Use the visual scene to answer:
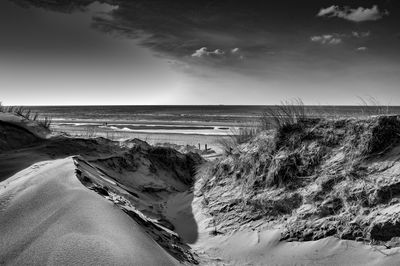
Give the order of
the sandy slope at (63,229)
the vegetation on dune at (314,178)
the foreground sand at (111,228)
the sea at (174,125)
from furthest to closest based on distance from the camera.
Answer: the sea at (174,125)
the vegetation on dune at (314,178)
the foreground sand at (111,228)
the sandy slope at (63,229)

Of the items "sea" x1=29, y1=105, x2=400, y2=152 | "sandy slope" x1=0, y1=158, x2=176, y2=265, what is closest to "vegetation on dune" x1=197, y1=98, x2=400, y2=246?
"sea" x1=29, y1=105, x2=400, y2=152

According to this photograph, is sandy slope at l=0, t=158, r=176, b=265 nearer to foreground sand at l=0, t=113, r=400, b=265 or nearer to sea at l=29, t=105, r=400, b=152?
foreground sand at l=0, t=113, r=400, b=265

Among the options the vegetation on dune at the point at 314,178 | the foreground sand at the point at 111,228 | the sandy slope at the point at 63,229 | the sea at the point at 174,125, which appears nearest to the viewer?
the sandy slope at the point at 63,229

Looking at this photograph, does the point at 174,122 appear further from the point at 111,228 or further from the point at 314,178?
the point at 111,228

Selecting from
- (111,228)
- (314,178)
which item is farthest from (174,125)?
(111,228)

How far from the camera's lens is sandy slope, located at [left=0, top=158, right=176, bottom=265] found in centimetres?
236

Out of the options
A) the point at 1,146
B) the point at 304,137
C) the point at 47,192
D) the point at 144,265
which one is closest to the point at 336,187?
the point at 304,137

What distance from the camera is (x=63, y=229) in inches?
105

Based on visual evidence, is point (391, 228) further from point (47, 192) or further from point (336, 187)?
point (47, 192)

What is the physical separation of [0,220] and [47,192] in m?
0.64

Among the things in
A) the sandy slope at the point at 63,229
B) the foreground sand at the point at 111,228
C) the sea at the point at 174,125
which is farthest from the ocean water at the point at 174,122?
the sandy slope at the point at 63,229

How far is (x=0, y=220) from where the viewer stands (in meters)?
2.69

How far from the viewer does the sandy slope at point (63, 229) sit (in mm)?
2355

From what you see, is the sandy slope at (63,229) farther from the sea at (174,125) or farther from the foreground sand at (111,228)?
the sea at (174,125)
